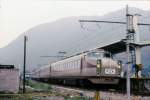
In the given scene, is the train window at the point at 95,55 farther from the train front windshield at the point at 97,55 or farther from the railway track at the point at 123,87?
the railway track at the point at 123,87

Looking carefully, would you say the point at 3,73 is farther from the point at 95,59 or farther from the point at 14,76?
the point at 95,59

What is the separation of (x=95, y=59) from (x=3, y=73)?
1939 cm

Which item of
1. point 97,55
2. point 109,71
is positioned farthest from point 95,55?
point 109,71

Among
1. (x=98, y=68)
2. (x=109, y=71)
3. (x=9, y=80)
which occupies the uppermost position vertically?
(x=98, y=68)

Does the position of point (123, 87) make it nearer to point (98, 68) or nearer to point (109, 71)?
point (109, 71)

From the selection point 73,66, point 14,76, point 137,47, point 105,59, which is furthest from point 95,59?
point 14,76

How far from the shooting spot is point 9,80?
48.1m

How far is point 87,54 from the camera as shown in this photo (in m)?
31.9

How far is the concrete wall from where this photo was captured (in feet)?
157

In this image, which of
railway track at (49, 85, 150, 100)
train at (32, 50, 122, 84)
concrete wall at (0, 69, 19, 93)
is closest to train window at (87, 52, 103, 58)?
train at (32, 50, 122, 84)

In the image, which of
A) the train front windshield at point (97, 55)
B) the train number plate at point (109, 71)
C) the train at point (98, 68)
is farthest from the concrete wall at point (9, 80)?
the train number plate at point (109, 71)

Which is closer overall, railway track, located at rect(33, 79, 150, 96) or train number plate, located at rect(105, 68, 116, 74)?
train number plate, located at rect(105, 68, 116, 74)

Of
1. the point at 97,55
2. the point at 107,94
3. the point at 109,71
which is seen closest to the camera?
the point at 107,94

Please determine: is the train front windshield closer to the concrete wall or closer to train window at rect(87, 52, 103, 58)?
train window at rect(87, 52, 103, 58)
